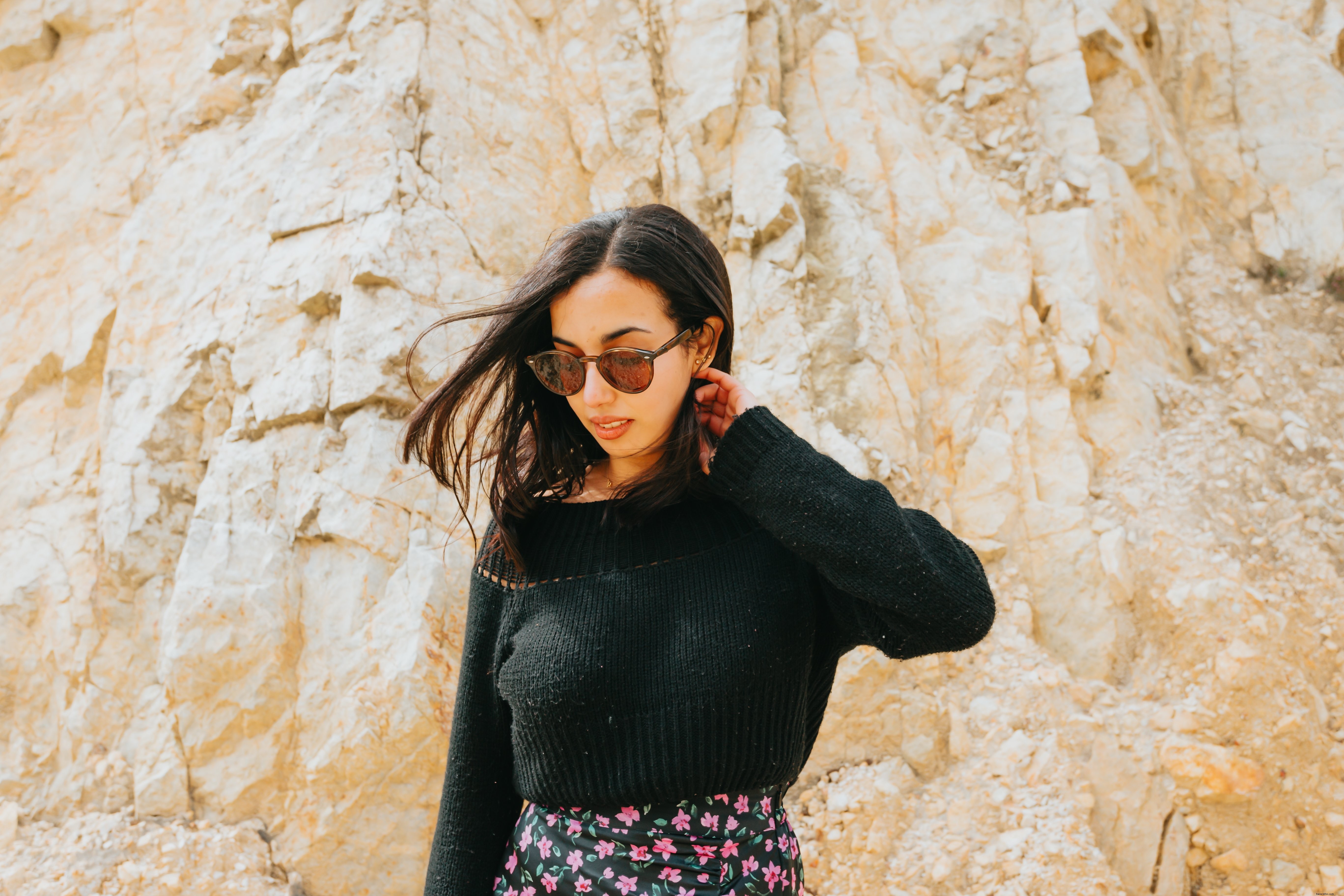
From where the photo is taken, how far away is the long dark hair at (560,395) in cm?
195

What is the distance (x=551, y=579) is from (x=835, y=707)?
2.16 m

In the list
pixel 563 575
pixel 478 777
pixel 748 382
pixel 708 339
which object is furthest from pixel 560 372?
pixel 748 382

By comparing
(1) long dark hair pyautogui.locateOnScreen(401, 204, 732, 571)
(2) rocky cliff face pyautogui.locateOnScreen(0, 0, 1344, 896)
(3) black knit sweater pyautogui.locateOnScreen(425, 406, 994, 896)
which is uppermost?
(1) long dark hair pyautogui.locateOnScreen(401, 204, 732, 571)

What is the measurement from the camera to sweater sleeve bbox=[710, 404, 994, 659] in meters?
1.71

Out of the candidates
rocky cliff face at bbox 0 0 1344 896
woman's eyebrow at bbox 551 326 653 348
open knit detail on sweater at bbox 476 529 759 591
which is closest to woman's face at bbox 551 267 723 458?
woman's eyebrow at bbox 551 326 653 348

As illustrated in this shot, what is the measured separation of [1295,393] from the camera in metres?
4.66

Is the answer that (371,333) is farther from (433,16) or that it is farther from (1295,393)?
(1295,393)

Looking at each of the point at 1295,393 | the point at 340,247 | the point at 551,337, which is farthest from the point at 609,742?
the point at 1295,393

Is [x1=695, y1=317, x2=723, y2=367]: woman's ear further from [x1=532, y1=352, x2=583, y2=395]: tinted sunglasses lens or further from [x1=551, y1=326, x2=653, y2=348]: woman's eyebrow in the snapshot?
[x1=532, y1=352, x2=583, y2=395]: tinted sunglasses lens

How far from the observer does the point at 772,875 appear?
6.15 feet

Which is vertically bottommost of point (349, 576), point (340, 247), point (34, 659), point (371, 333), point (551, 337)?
point (34, 659)

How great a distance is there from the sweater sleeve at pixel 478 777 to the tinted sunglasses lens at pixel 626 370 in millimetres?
635

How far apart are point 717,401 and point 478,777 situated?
1.09 metres

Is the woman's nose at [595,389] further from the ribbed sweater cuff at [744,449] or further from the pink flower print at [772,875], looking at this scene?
the pink flower print at [772,875]
